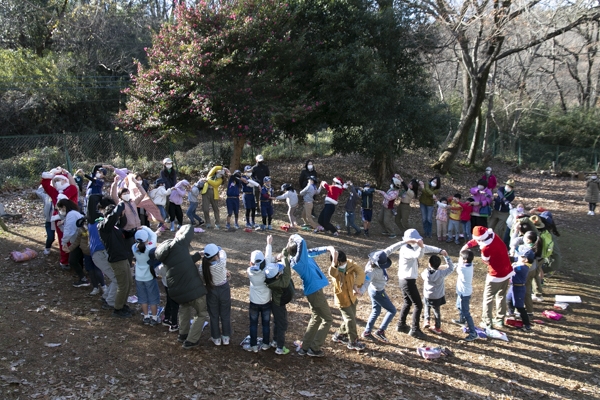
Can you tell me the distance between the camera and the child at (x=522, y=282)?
7.38 metres

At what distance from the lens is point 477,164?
74.8ft

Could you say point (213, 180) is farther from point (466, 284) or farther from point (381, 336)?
point (466, 284)

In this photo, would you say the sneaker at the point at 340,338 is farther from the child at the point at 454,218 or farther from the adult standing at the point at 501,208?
the adult standing at the point at 501,208

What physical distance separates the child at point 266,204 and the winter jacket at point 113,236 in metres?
5.01

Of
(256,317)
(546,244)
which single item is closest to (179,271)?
(256,317)

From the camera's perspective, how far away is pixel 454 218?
37.7 feet

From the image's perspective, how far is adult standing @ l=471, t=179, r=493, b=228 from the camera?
1111 cm

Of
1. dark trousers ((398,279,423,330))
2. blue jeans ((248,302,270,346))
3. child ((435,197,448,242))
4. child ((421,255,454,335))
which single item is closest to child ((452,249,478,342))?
child ((421,255,454,335))

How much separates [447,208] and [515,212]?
7.29ft

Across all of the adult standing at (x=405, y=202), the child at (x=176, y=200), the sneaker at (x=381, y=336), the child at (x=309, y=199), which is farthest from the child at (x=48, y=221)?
the adult standing at (x=405, y=202)

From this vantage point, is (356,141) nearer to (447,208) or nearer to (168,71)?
(447,208)

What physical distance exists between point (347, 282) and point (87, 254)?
408cm

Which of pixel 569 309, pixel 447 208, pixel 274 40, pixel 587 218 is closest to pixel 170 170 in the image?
pixel 274 40

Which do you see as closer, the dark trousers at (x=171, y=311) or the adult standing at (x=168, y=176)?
the dark trousers at (x=171, y=311)
